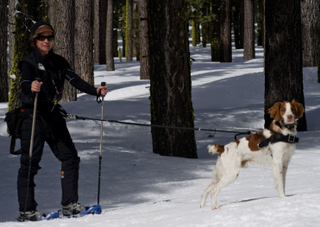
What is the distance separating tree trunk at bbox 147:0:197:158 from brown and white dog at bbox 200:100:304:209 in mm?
4335

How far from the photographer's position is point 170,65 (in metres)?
9.76

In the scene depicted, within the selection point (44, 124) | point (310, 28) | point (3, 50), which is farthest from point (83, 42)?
point (44, 124)

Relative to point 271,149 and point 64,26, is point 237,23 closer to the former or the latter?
point 64,26

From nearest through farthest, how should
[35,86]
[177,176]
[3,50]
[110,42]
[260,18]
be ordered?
[35,86] → [177,176] → [3,50] → [110,42] → [260,18]

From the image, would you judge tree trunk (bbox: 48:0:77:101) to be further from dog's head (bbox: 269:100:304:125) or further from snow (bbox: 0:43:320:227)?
dog's head (bbox: 269:100:304:125)

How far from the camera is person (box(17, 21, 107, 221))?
5.92 m

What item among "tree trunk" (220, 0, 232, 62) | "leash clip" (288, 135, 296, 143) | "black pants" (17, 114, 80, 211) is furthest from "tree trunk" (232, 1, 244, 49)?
"leash clip" (288, 135, 296, 143)

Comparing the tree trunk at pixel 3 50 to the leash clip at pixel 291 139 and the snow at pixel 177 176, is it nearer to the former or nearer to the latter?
the snow at pixel 177 176

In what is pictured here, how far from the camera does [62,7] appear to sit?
17688 mm

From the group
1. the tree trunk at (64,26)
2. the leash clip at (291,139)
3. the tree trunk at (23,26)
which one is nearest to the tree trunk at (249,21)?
the tree trunk at (64,26)

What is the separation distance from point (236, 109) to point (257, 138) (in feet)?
33.4

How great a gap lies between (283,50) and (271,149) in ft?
22.7

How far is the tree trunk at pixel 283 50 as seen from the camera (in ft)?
38.9

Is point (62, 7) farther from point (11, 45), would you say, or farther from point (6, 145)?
point (6, 145)
